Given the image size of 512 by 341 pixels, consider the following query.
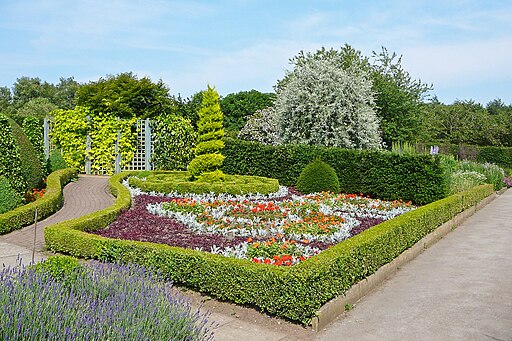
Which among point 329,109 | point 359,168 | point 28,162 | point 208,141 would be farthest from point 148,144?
point 359,168

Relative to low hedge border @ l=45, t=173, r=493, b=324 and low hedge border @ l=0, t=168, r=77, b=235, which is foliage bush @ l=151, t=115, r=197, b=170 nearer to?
low hedge border @ l=0, t=168, r=77, b=235

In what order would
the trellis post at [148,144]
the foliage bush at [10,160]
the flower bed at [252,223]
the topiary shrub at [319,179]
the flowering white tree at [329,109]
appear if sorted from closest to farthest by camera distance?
the flower bed at [252,223] → the foliage bush at [10,160] → the topiary shrub at [319,179] → the flowering white tree at [329,109] → the trellis post at [148,144]

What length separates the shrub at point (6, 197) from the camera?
8891mm

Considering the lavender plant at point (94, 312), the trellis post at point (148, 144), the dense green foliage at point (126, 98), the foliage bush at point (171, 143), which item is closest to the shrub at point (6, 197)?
the lavender plant at point (94, 312)

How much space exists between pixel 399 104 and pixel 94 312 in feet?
63.6

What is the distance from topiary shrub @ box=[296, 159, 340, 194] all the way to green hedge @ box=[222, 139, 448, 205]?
2.59 ft

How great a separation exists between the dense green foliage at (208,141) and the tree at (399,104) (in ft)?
31.2

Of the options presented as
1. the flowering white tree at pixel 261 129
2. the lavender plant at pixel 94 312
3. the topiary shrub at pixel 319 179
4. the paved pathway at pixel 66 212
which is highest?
the flowering white tree at pixel 261 129

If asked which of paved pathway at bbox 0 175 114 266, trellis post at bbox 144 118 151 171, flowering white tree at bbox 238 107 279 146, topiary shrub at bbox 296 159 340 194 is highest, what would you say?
flowering white tree at bbox 238 107 279 146

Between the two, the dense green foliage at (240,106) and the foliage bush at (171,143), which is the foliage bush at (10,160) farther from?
the dense green foliage at (240,106)

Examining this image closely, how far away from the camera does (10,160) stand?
9.80 m

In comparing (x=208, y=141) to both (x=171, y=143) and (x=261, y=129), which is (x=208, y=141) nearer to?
(x=171, y=143)

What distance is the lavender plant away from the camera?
2.76m

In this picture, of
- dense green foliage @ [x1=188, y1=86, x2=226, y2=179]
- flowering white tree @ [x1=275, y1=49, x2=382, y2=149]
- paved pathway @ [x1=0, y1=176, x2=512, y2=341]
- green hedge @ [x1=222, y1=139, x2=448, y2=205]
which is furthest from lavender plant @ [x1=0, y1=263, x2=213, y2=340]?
flowering white tree @ [x1=275, y1=49, x2=382, y2=149]
